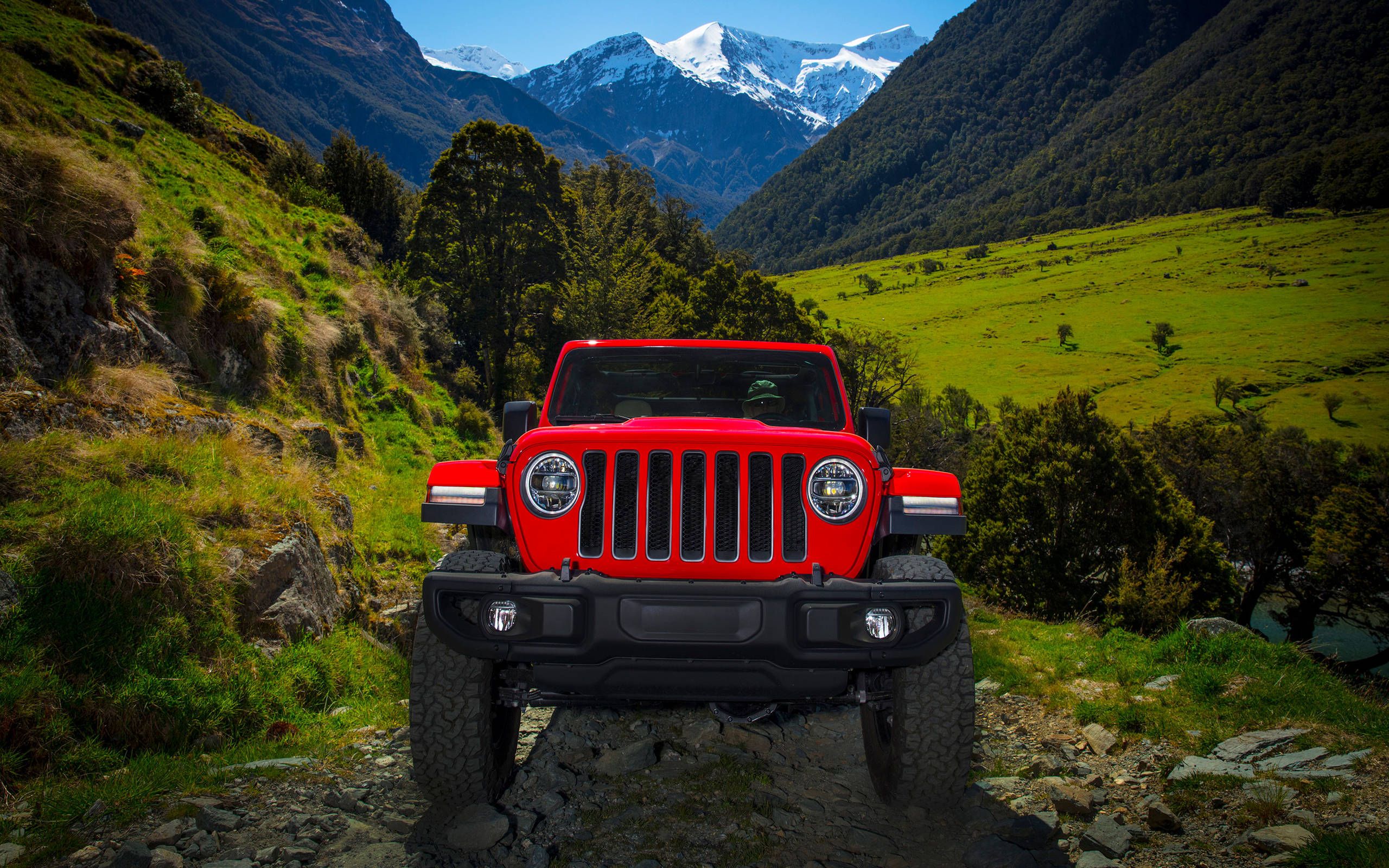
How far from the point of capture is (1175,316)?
92500 millimetres

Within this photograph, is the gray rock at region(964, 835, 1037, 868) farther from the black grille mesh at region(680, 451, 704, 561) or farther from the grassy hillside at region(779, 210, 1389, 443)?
the grassy hillside at region(779, 210, 1389, 443)

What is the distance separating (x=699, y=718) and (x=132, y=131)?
596 inches

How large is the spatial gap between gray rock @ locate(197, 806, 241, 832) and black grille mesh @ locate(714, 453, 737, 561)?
2.25m

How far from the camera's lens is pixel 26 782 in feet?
9.68

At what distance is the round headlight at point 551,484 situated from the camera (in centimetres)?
298

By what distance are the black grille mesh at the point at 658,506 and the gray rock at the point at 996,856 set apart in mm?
1795

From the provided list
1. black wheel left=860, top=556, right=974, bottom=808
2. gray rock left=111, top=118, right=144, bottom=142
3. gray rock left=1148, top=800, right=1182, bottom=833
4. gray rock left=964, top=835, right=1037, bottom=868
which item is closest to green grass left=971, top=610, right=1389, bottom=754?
gray rock left=1148, top=800, right=1182, bottom=833

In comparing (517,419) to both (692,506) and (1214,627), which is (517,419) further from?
(1214,627)

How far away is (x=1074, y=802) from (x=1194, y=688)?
218cm

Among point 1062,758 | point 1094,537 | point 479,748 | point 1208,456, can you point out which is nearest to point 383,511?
point 479,748

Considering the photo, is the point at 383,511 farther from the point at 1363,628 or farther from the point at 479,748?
the point at 1363,628

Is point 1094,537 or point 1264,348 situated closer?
point 1094,537

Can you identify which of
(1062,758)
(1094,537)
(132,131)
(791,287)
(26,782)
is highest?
(791,287)

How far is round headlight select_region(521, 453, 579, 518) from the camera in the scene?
9.77 feet
